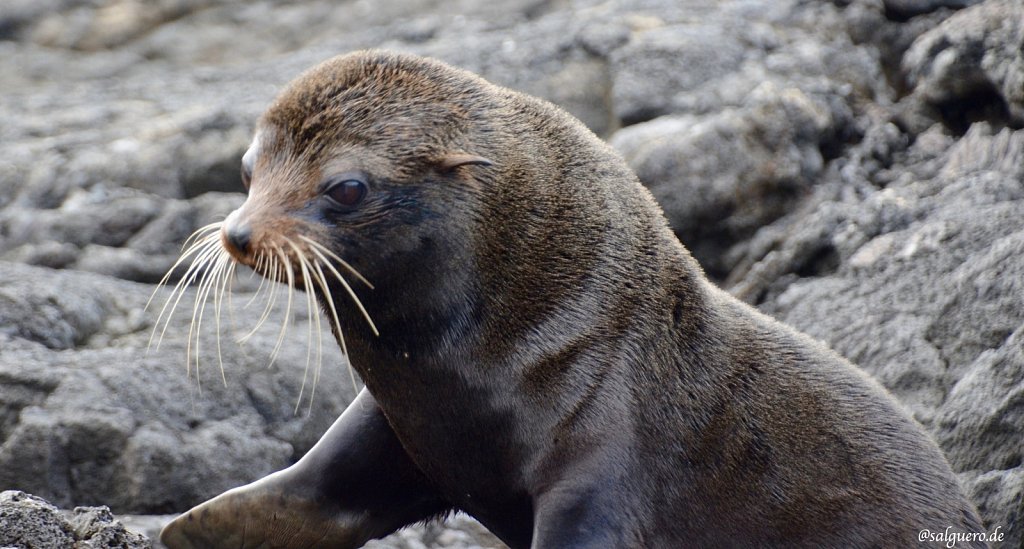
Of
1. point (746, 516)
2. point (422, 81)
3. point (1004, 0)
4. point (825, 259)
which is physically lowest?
point (825, 259)

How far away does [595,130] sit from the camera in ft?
28.8

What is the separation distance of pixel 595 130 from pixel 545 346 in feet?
13.3

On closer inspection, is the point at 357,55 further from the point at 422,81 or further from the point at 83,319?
the point at 83,319

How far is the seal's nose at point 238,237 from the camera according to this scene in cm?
466

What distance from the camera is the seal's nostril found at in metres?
4.66

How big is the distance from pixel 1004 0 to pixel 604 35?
2726 mm

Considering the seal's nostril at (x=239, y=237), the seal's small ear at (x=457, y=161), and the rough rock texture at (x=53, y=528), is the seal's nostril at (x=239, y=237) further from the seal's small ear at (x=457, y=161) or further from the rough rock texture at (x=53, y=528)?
the rough rock texture at (x=53, y=528)

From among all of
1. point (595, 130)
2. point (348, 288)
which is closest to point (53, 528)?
point (348, 288)

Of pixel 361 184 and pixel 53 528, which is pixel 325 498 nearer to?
pixel 53 528

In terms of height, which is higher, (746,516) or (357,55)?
(357,55)

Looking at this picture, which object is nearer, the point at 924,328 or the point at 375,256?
the point at 375,256

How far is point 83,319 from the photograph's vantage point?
6.68m

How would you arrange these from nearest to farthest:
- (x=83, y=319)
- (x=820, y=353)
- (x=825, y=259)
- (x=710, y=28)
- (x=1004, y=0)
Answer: (x=820, y=353) < (x=83, y=319) < (x=825, y=259) < (x=1004, y=0) < (x=710, y=28)

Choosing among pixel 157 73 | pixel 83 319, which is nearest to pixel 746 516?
pixel 83 319
